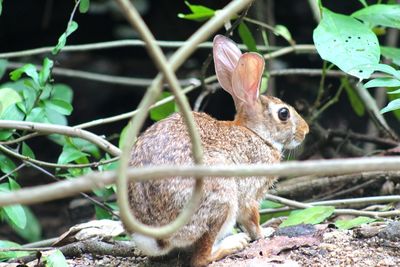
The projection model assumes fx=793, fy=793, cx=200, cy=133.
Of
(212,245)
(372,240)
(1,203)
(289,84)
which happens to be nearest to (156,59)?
(1,203)

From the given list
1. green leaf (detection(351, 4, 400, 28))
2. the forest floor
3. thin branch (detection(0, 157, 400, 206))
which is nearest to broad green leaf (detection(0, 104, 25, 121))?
the forest floor

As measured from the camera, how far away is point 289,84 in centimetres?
923

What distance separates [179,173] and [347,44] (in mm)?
2656

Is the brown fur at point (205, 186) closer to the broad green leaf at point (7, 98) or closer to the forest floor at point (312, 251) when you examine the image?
the forest floor at point (312, 251)

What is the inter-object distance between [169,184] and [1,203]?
1649 mm

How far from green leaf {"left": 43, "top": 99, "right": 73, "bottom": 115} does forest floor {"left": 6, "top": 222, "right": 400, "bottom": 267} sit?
1.10m

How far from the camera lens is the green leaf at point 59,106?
5.37m

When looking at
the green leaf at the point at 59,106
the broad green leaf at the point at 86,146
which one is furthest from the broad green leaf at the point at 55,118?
the green leaf at the point at 59,106

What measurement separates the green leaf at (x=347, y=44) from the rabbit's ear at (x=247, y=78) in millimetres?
392

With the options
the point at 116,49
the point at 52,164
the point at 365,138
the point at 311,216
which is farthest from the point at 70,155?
the point at 116,49

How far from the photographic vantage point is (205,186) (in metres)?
4.20

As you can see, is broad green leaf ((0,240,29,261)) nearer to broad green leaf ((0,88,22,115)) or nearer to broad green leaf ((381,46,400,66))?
broad green leaf ((0,88,22,115))

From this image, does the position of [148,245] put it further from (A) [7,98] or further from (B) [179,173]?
(A) [7,98]

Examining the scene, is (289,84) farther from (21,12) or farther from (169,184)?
(169,184)
